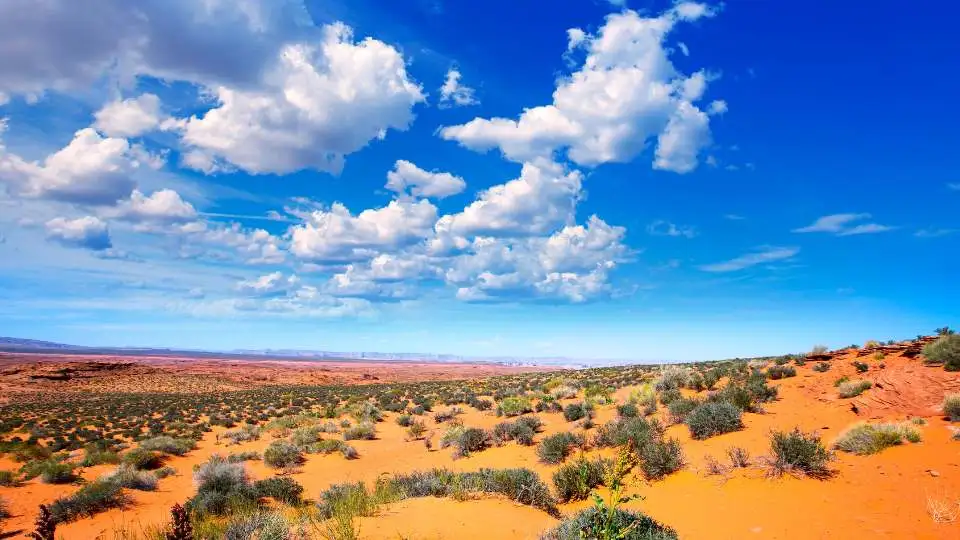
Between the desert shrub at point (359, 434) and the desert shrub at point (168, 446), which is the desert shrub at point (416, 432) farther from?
the desert shrub at point (168, 446)

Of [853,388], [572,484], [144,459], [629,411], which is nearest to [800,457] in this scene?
[572,484]

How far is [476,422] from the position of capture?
21.3 meters

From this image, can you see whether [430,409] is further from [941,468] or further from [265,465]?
[941,468]

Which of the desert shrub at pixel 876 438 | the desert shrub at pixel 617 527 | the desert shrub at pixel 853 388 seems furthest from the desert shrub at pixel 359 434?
the desert shrub at pixel 853 388

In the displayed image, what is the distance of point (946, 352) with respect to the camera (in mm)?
13109

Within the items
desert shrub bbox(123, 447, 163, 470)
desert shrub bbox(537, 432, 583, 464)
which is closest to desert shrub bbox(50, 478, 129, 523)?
desert shrub bbox(123, 447, 163, 470)

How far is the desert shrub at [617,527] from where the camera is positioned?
17.7ft

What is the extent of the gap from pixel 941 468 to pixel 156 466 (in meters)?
21.7

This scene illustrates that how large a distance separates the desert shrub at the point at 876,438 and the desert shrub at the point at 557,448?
618cm

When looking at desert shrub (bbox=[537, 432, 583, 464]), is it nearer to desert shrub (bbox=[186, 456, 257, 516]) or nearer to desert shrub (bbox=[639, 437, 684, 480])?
desert shrub (bbox=[639, 437, 684, 480])

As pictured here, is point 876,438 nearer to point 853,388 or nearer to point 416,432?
point 853,388

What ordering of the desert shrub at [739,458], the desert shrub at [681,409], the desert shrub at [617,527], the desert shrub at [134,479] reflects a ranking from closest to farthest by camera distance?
the desert shrub at [617,527], the desert shrub at [739,458], the desert shrub at [134,479], the desert shrub at [681,409]

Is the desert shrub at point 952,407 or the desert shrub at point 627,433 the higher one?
the desert shrub at point 952,407

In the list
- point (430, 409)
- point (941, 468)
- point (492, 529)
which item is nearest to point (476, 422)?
point (430, 409)
